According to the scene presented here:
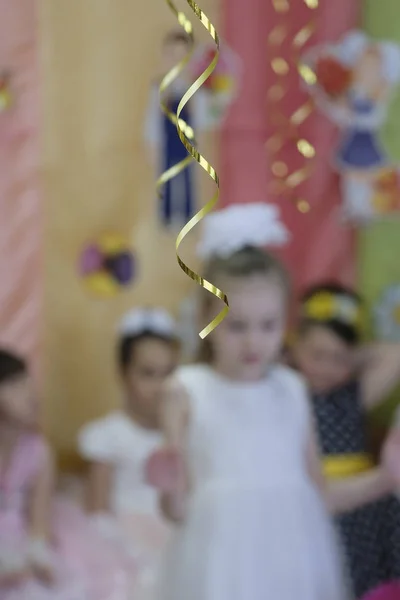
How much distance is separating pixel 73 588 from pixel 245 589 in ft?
1.49

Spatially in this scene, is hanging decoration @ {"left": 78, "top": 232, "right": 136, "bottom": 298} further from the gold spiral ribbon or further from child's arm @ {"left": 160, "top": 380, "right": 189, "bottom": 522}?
child's arm @ {"left": 160, "top": 380, "right": 189, "bottom": 522}

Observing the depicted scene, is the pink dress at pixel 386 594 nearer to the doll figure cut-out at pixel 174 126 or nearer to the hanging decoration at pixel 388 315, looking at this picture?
the hanging decoration at pixel 388 315

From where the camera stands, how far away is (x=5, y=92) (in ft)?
5.42

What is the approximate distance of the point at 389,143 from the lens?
1690 mm

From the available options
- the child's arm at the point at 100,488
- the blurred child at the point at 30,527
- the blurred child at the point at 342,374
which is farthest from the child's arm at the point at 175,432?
the child's arm at the point at 100,488

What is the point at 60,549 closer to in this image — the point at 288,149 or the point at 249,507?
the point at 249,507

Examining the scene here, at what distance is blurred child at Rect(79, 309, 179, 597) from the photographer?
1599mm

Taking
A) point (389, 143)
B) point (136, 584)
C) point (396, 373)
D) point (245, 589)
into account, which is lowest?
point (396, 373)

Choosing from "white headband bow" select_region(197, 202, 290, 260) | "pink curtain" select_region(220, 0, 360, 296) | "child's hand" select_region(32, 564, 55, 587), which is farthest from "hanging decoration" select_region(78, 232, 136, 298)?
"white headband bow" select_region(197, 202, 290, 260)

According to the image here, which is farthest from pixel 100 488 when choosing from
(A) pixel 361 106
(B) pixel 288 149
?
(A) pixel 361 106

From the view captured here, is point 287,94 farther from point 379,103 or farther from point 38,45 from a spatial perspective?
point 38,45

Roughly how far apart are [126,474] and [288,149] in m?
0.78

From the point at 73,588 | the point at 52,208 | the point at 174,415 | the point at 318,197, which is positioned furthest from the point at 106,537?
the point at 318,197

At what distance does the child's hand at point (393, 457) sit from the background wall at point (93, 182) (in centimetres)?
85
